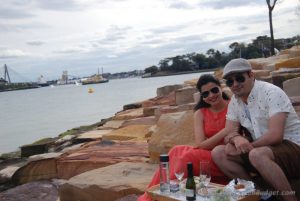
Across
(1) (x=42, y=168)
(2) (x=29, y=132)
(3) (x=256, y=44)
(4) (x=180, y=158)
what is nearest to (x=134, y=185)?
(4) (x=180, y=158)

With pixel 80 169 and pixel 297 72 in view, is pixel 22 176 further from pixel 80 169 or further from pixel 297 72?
pixel 297 72

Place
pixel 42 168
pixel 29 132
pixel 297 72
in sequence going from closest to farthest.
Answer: pixel 42 168 → pixel 297 72 → pixel 29 132

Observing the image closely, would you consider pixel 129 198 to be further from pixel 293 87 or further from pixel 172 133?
pixel 293 87

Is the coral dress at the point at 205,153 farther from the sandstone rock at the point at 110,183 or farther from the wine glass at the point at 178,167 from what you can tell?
the sandstone rock at the point at 110,183

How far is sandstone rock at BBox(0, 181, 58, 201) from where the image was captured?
652 centimetres

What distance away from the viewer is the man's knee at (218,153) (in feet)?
13.2

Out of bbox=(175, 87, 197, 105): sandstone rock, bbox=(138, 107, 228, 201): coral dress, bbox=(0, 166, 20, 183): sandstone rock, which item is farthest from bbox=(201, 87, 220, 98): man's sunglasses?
bbox=(175, 87, 197, 105): sandstone rock

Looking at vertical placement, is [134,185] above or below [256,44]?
below

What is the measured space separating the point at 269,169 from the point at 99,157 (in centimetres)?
393

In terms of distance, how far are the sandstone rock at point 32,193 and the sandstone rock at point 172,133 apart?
1725mm

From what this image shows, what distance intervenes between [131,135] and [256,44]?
31.8m

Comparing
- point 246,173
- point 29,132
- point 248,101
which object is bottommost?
point 29,132

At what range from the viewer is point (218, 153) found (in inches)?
159

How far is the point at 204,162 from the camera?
12.6 ft
